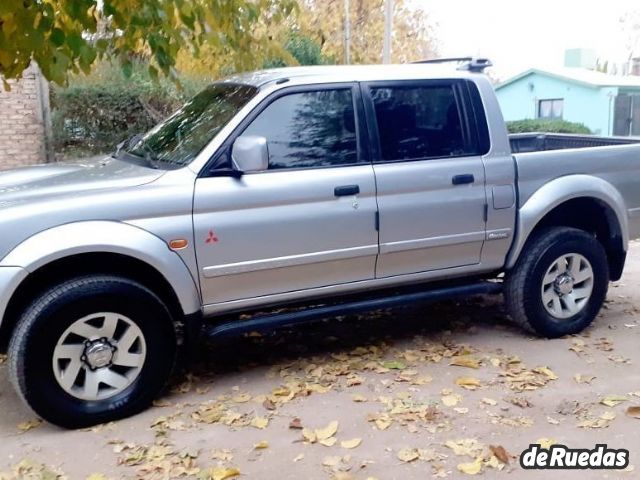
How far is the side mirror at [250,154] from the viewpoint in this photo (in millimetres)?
4262

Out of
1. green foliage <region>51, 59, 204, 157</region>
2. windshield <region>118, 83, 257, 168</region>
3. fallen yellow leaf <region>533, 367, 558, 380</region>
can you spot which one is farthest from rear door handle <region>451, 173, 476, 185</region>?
green foliage <region>51, 59, 204, 157</region>

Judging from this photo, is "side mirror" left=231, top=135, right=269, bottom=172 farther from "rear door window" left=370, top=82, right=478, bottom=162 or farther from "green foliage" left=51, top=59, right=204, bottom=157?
"green foliage" left=51, top=59, right=204, bottom=157

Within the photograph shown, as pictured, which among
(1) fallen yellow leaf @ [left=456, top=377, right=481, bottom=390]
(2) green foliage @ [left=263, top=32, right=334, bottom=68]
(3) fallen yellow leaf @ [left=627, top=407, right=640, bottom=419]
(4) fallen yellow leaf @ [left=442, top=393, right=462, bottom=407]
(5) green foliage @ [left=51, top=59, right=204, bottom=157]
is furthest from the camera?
(2) green foliage @ [left=263, top=32, right=334, bottom=68]

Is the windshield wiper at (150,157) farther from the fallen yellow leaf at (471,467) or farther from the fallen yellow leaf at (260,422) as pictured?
the fallen yellow leaf at (471,467)

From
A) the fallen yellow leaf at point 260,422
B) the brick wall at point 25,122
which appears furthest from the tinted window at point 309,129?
the brick wall at point 25,122

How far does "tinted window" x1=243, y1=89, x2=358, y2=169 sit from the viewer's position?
458 centimetres

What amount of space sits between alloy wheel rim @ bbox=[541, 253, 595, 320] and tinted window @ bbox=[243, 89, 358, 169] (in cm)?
190

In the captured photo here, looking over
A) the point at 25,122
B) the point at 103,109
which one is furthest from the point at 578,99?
the point at 25,122

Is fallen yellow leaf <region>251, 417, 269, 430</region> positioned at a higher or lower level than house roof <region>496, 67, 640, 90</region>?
lower

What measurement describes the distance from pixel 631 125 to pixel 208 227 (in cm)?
2238

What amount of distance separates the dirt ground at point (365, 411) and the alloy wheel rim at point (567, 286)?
0.25 m

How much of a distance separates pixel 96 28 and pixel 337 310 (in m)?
2.31

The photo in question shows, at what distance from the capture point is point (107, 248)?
3992 millimetres

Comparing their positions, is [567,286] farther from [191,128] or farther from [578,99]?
[578,99]
